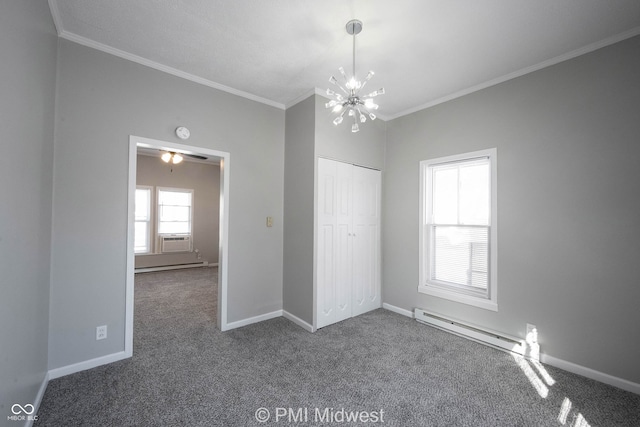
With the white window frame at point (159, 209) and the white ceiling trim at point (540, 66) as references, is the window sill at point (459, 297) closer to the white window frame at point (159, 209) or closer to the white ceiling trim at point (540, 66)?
the white ceiling trim at point (540, 66)

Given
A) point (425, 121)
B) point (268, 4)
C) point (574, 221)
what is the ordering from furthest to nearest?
1. point (425, 121)
2. point (574, 221)
3. point (268, 4)

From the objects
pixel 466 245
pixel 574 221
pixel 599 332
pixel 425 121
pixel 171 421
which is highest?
pixel 425 121

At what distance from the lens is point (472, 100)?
3.12 m

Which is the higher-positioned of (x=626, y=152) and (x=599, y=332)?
(x=626, y=152)

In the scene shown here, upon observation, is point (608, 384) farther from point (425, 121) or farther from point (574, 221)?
point (425, 121)

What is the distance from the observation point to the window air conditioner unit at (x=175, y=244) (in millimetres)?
6523

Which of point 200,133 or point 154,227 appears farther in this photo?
point 154,227

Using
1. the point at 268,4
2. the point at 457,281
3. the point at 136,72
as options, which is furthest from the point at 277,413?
the point at 136,72

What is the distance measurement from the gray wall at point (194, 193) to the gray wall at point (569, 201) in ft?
20.0

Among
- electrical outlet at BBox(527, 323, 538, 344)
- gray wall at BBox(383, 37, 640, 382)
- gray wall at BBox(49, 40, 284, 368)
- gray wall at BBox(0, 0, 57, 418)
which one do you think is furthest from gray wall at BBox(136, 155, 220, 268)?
electrical outlet at BBox(527, 323, 538, 344)

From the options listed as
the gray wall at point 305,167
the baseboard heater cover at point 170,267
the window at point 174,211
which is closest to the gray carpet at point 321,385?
the gray wall at point 305,167

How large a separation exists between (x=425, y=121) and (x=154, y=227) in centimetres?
631

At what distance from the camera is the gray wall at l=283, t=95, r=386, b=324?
3.25 metres

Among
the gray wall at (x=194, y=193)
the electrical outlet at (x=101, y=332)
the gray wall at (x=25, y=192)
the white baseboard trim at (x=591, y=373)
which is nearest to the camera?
the gray wall at (x=25, y=192)
